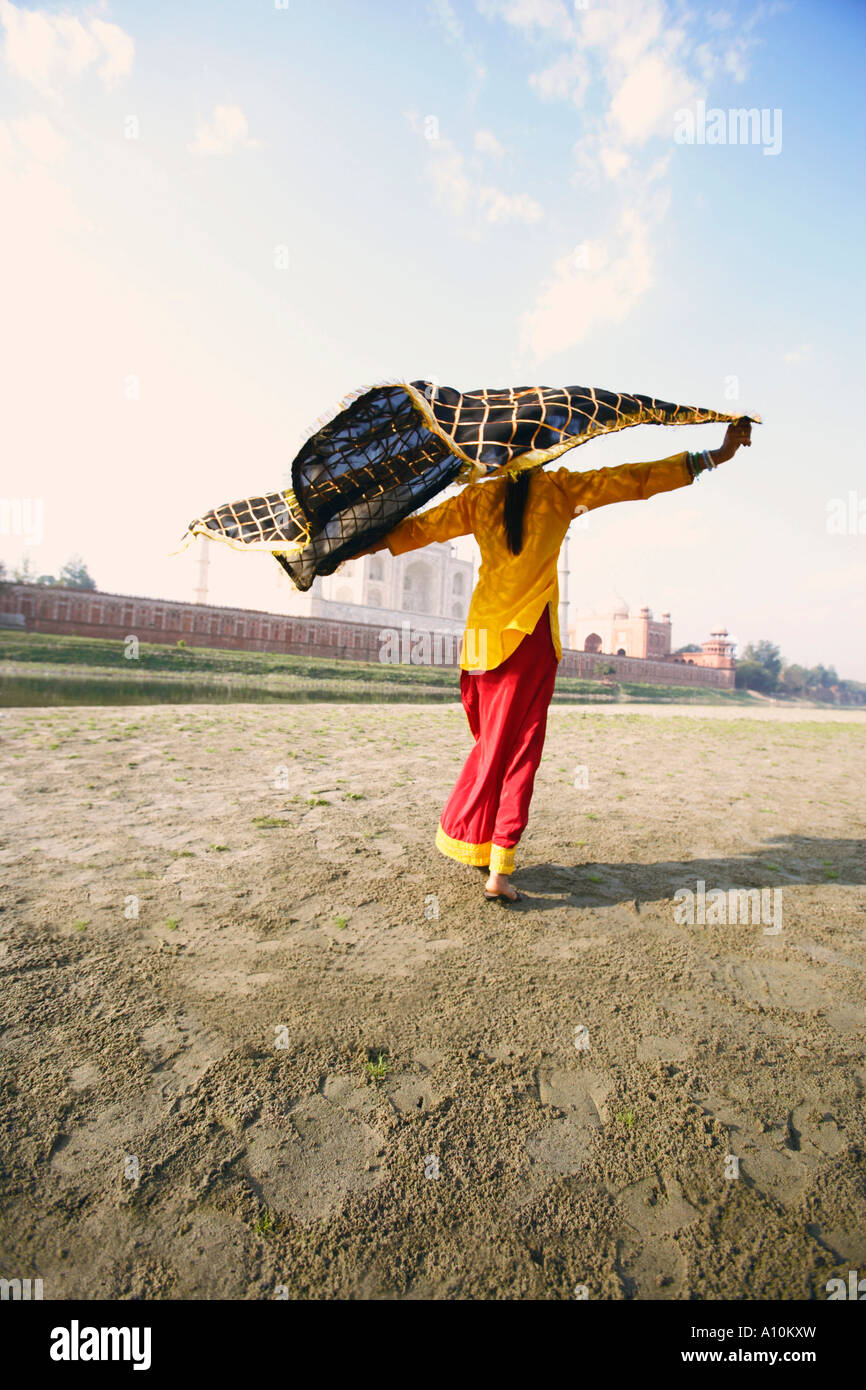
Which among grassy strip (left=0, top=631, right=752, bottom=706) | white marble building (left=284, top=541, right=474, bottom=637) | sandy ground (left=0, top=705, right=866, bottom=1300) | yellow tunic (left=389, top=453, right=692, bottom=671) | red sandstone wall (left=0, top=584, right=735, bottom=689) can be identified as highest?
white marble building (left=284, top=541, right=474, bottom=637)

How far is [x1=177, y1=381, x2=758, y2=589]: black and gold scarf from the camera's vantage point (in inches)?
98.1

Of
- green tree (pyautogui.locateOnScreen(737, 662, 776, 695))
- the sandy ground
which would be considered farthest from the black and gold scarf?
green tree (pyautogui.locateOnScreen(737, 662, 776, 695))

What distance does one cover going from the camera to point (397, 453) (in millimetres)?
3018

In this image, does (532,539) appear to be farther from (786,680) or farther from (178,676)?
(786,680)

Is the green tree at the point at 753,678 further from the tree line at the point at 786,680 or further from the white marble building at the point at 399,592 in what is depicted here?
the white marble building at the point at 399,592

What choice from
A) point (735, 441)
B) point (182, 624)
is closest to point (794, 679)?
point (182, 624)

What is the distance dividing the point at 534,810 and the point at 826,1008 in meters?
2.41

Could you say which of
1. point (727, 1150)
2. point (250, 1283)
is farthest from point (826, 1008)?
point (250, 1283)

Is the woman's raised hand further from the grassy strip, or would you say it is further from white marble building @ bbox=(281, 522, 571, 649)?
white marble building @ bbox=(281, 522, 571, 649)

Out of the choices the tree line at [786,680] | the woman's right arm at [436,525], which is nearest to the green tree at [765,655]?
the tree line at [786,680]

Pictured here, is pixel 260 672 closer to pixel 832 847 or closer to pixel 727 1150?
pixel 832 847

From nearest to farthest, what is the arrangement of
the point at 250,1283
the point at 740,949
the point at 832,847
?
the point at 250,1283 → the point at 740,949 → the point at 832,847
